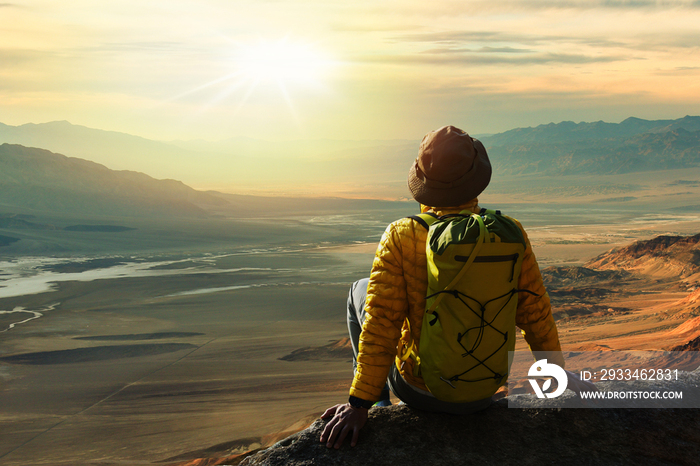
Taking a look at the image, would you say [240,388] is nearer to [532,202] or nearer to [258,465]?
[258,465]

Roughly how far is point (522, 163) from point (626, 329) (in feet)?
631

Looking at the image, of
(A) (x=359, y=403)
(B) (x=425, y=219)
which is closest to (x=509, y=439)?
(A) (x=359, y=403)

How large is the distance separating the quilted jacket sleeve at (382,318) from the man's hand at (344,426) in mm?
Answer: 104

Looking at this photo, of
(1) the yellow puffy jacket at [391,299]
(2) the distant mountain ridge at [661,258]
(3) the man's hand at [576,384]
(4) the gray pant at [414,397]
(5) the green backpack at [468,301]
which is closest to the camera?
(5) the green backpack at [468,301]

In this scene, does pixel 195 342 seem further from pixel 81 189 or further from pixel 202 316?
pixel 81 189

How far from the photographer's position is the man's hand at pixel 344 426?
6.05ft

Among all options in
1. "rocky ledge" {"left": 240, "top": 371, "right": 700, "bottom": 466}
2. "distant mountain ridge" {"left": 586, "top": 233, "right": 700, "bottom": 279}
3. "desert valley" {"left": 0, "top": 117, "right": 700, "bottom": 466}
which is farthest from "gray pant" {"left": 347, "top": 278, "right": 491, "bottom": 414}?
"distant mountain ridge" {"left": 586, "top": 233, "right": 700, "bottom": 279}

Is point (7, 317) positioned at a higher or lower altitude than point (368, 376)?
lower

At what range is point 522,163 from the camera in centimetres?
19862

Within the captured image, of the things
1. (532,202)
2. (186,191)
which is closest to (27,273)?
(186,191)

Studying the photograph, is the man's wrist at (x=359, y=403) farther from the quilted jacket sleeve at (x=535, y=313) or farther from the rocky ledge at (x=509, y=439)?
the quilted jacket sleeve at (x=535, y=313)

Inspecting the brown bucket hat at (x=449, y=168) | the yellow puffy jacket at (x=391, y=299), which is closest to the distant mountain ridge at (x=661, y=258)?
the brown bucket hat at (x=449, y=168)

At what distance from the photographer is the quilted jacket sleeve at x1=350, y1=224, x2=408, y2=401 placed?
68.6 inches

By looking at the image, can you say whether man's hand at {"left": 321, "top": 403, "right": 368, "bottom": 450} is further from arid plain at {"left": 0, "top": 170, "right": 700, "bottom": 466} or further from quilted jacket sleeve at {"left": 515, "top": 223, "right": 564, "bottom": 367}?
arid plain at {"left": 0, "top": 170, "right": 700, "bottom": 466}
